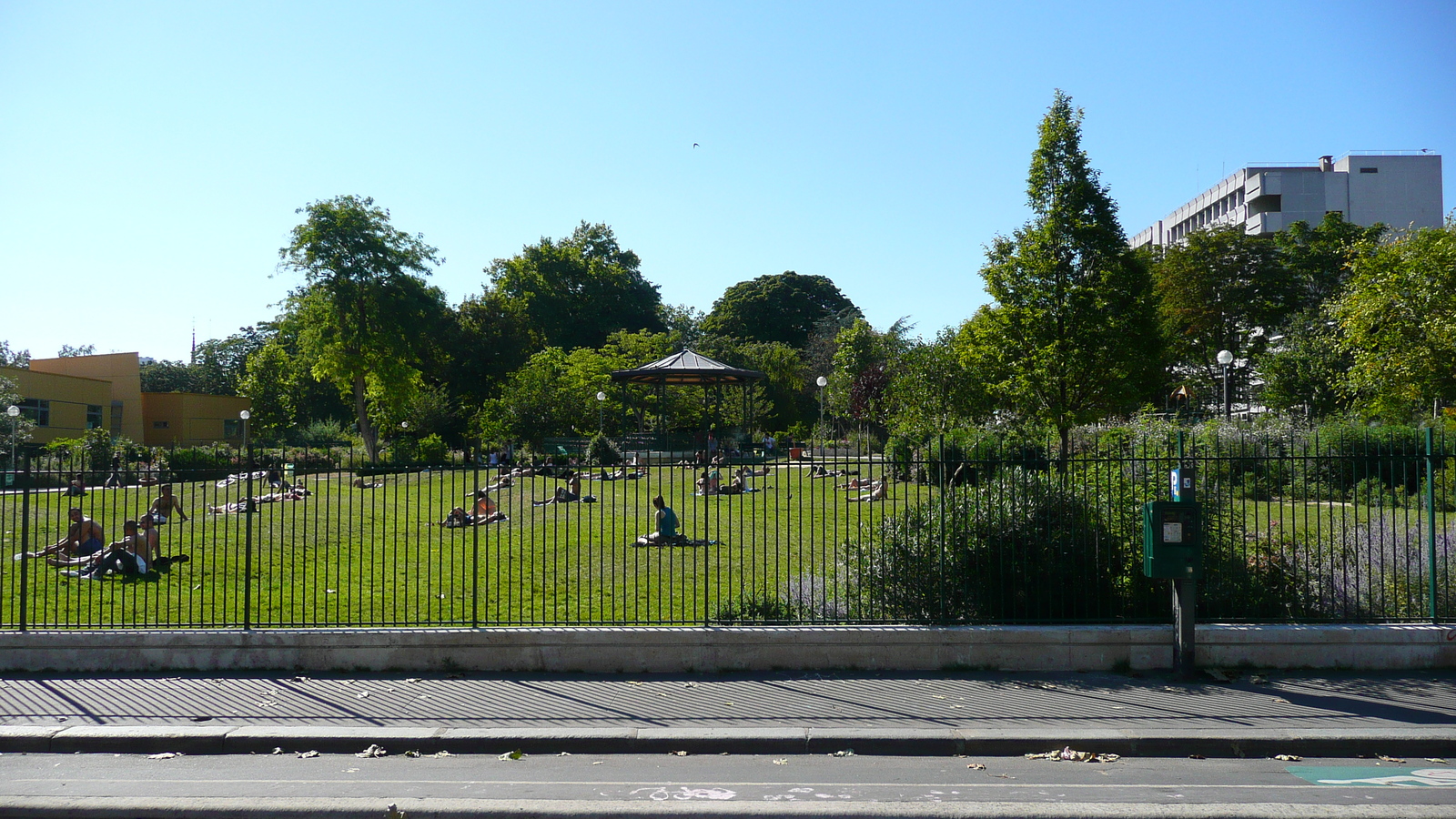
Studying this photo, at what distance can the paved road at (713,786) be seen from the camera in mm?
5828

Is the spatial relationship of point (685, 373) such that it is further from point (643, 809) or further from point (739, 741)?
point (643, 809)

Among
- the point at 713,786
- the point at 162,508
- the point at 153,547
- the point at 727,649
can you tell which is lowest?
the point at 713,786

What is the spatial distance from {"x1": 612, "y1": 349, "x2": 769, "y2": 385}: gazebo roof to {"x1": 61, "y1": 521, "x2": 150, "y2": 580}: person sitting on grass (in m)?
14.2

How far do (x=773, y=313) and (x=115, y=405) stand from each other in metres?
48.2

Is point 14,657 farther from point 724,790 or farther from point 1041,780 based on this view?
point 1041,780

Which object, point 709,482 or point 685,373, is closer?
point 709,482

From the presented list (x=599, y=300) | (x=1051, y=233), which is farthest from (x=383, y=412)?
(x=1051, y=233)

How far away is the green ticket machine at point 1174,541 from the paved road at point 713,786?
190cm

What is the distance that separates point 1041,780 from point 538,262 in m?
67.4

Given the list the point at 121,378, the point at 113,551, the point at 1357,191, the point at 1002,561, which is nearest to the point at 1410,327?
the point at 1002,561

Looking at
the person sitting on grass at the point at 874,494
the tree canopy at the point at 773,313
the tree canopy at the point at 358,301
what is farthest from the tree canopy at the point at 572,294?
the person sitting on grass at the point at 874,494

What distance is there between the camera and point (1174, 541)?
8242 mm

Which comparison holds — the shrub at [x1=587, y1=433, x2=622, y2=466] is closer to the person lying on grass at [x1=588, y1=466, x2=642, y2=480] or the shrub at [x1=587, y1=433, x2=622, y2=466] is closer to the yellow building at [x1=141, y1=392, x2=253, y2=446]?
the person lying on grass at [x1=588, y1=466, x2=642, y2=480]

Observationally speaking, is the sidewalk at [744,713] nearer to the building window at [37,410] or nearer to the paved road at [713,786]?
the paved road at [713,786]
